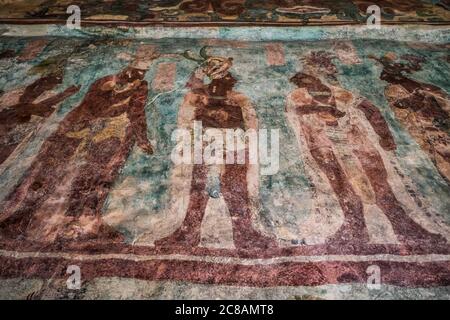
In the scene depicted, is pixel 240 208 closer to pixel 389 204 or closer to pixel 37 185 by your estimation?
pixel 389 204

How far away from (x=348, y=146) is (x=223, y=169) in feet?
5.13

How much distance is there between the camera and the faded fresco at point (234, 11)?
681cm

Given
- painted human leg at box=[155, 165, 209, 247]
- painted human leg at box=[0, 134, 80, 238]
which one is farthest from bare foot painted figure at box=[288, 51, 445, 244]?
painted human leg at box=[0, 134, 80, 238]

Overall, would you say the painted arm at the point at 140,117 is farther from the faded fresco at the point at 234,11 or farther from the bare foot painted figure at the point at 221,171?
the faded fresco at the point at 234,11

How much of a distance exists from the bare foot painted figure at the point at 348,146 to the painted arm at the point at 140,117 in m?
1.91

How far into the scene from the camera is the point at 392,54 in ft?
19.8

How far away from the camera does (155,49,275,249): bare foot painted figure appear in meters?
3.59

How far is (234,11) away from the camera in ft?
23.4

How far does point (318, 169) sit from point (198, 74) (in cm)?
238

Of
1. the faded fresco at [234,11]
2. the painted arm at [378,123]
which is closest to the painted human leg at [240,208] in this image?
the painted arm at [378,123]
